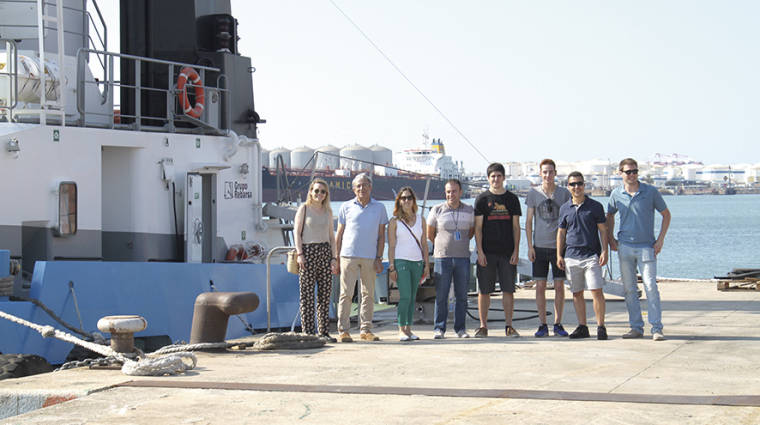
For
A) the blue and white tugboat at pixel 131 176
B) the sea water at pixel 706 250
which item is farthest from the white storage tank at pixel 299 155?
the blue and white tugboat at pixel 131 176

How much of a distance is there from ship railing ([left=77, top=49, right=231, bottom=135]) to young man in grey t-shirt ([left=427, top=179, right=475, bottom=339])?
3.70 metres

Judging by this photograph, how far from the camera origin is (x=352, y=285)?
8.67 m

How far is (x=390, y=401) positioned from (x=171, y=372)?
5.81ft

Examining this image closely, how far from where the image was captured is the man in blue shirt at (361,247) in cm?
856

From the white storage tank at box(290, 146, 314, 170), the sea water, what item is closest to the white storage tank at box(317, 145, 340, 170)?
the white storage tank at box(290, 146, 314, 170)

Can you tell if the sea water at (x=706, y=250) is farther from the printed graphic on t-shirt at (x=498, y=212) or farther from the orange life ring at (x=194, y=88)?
the printed graphic on t-shirt at (x=498, y=212)

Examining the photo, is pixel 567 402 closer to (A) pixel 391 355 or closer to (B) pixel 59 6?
(A) pixel 391 355

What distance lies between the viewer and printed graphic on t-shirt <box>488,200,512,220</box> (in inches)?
345

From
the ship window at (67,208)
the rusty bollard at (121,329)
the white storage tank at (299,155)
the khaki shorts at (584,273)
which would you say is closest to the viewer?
the rusty bollard at (121,329)

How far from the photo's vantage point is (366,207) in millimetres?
8656

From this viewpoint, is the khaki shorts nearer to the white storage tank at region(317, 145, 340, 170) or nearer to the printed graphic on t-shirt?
the printed graphic on t-shirt

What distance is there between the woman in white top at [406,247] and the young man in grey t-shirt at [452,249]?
0.16 meters

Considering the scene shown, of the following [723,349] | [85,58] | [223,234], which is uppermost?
[85,58]

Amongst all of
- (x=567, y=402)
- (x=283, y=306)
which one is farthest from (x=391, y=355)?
(x=283, y=306)
